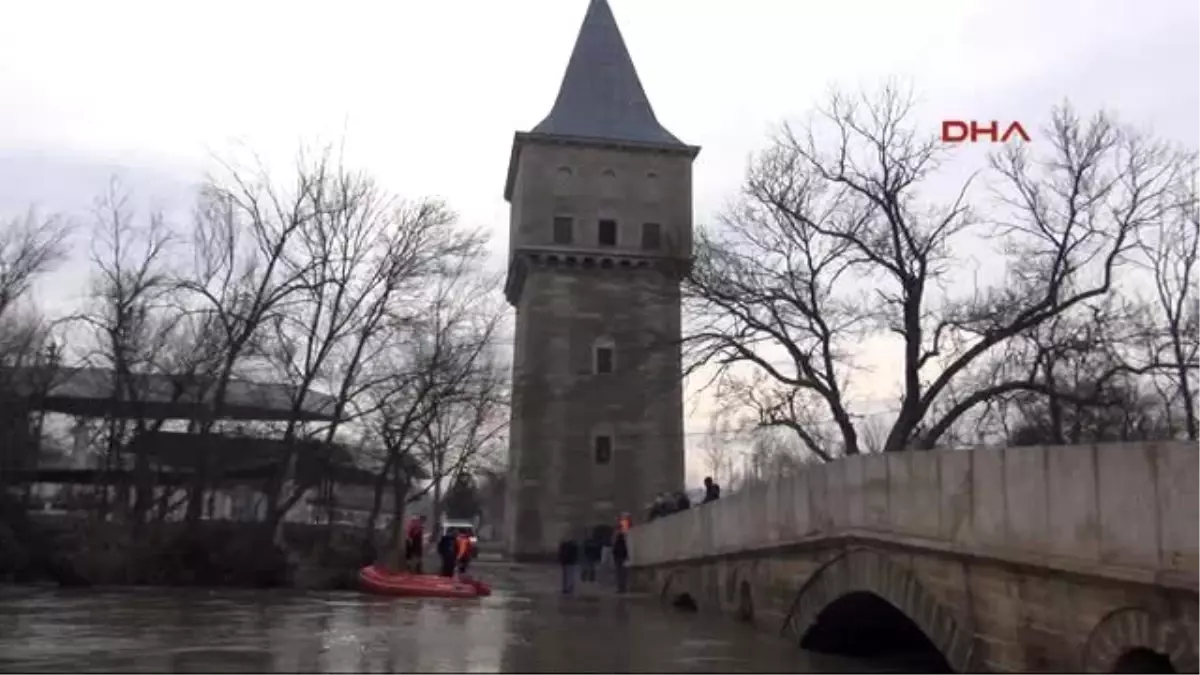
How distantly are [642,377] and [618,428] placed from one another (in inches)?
99.2

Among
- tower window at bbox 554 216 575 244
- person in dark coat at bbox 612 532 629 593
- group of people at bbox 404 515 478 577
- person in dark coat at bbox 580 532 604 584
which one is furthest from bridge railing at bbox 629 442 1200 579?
tower window at bbox 554 216 575 244

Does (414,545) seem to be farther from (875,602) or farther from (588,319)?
(588,319)

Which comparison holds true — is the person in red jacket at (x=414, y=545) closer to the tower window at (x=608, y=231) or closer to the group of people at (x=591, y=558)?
the group of people at (x=591, y=558)

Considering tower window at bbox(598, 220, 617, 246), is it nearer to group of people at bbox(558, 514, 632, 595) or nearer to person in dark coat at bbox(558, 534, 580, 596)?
group of people at bbox(558, 514, 632, 595)

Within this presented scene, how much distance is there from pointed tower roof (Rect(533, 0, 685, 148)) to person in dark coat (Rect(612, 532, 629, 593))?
27.1 meters

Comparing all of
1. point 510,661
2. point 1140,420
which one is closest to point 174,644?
point 510,661

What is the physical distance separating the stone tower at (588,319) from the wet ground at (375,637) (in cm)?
A: 2394

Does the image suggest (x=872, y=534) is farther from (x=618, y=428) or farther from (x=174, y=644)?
(x=618, y=428)

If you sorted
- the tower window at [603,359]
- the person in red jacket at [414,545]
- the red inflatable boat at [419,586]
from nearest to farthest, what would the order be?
the red inflatable boat at [419,586]
the person in red jacket at [414,545]
the tower window at [603,359]

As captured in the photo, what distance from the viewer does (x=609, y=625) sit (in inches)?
825

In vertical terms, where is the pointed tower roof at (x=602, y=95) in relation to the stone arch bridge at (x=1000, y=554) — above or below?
above

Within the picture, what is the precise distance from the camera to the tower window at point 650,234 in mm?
55178

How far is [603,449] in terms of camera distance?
53.1 meters

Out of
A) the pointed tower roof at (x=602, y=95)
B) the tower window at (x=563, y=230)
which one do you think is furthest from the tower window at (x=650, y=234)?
the pointed tower roof at (x=602, y=95)
